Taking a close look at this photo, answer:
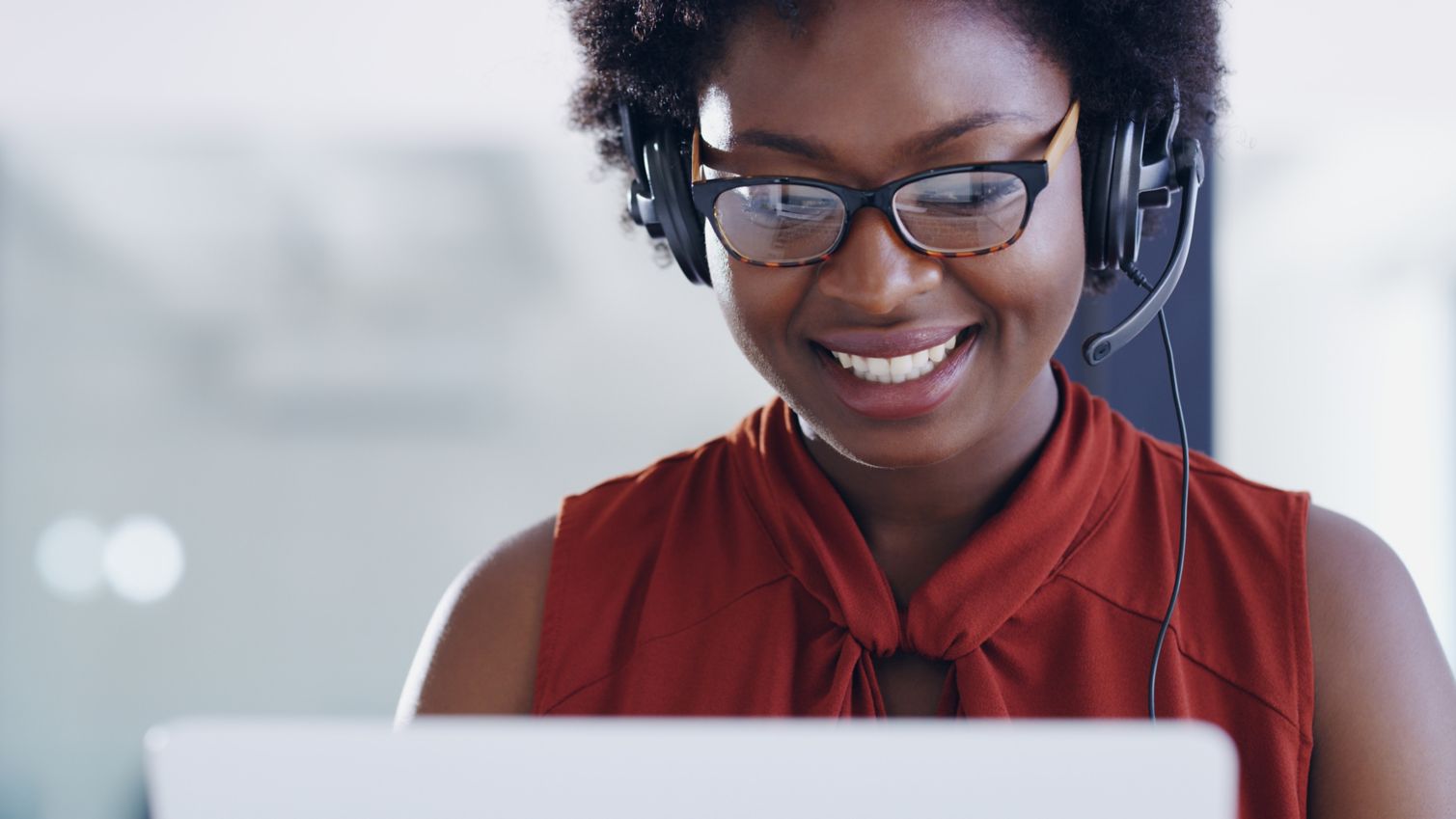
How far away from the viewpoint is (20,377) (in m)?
2.50

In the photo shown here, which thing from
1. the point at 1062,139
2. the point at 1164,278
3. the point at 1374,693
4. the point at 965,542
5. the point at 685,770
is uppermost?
the point at 1062,139

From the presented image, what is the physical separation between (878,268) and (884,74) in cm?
15

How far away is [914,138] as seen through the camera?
3.36ft

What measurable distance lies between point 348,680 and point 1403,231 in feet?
6.43

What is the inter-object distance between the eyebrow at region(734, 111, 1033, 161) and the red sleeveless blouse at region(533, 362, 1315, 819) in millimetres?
337

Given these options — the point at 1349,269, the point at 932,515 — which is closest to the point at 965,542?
the point at 932,515

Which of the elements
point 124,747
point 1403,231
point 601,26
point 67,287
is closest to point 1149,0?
point 601,26

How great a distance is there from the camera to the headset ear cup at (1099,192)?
1.11 m

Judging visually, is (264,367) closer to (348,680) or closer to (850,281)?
(348,680)

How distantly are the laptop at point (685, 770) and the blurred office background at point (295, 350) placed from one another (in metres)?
1.73

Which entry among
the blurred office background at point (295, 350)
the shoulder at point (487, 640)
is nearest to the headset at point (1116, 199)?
the shoulder at point (487, 640)

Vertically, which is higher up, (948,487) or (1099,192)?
(1099,192)

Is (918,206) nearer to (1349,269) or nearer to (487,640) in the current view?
(487,640)

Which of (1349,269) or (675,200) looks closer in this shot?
(675,200)
